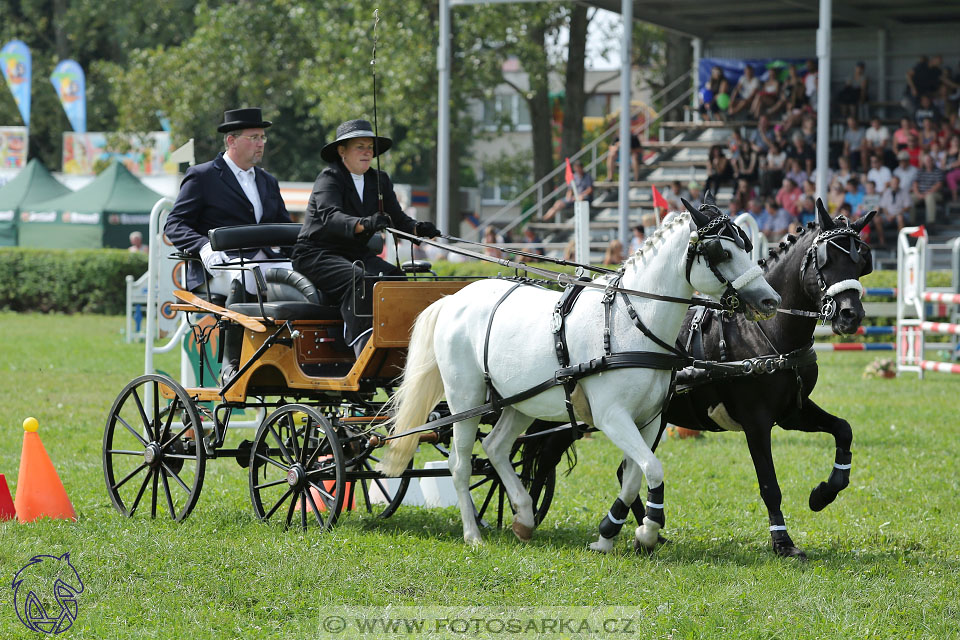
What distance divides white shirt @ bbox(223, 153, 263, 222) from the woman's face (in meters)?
1.07

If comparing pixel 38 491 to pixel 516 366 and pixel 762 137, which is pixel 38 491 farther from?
pixel 762 137

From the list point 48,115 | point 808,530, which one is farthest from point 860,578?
point 48,115

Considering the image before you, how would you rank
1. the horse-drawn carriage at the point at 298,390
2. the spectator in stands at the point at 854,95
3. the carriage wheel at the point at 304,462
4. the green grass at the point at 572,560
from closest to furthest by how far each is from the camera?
the green grass at the point at 572,560, the carriage wheel at the point at 304,462, the horse-drawn carriage at the point at 298,390, the spectator in stands at the point at 854,95

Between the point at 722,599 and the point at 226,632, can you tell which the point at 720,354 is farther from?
the point at 226,632

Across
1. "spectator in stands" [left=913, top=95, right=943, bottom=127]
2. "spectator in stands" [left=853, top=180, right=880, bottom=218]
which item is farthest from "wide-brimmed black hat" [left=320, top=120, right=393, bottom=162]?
"spectator in stands" [left=913, top=95, right=943, bottom=127]

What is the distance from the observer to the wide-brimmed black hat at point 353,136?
7.42m

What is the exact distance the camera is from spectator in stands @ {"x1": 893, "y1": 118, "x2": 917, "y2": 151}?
20750mm

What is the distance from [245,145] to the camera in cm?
830

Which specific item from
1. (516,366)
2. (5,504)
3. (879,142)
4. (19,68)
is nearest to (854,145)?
(879,142)

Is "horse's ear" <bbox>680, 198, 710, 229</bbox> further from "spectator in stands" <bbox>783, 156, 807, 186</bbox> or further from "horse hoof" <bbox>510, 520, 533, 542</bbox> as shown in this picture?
"spectator in stands" <bbox>783, 156, 807, 186</bbox>

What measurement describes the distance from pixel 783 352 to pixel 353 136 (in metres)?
2.81

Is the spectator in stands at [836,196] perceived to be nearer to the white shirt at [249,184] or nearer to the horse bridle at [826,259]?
the white shirt at [249,184]

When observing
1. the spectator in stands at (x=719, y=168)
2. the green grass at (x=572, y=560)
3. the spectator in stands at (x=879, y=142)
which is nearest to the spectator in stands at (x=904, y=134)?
the spectator in stands at (x=879, y=142)

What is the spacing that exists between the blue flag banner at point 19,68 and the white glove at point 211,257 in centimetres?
3148
